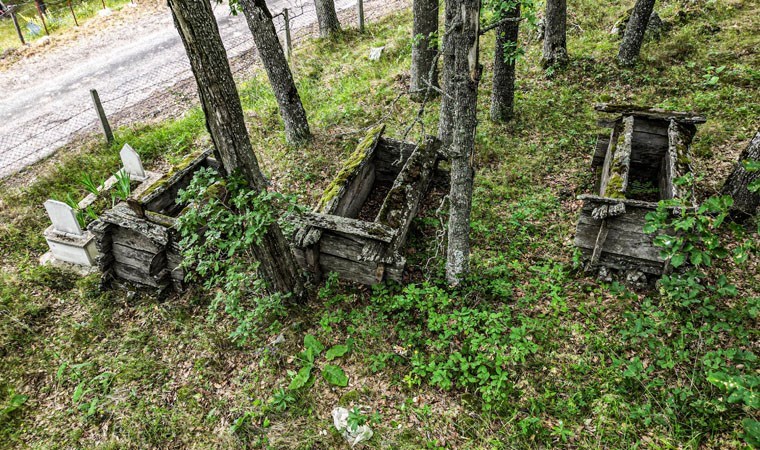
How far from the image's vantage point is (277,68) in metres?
8.02

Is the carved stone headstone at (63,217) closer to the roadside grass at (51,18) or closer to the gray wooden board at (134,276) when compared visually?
the gray wooden board at (134,276)

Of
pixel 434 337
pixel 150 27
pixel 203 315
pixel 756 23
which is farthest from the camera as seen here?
pixel 150 27

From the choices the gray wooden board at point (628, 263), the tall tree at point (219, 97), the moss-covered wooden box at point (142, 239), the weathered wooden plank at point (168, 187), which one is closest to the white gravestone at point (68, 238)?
the moss-covered wooden box at point (142, 239)

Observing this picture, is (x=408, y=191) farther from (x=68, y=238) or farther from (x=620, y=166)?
(x=68, y=238)

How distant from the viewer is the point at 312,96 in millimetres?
10359

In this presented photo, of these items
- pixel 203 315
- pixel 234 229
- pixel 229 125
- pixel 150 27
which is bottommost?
pixel 203 315

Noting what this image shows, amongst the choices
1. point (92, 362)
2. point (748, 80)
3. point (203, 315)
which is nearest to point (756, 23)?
point (748, 80)

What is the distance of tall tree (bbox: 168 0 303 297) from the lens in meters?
3.84

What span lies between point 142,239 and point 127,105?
22.4 ft

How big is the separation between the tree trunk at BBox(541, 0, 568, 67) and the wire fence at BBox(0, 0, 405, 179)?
5.96m

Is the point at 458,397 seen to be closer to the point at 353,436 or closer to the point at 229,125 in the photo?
the point at 353,436

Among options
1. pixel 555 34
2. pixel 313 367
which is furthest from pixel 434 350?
pixel 555 34

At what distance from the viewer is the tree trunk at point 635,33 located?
9.08 metres

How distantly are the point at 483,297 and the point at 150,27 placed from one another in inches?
632
